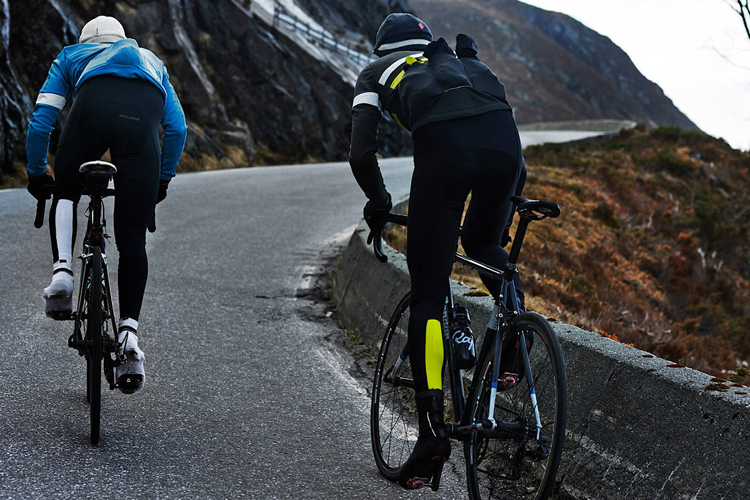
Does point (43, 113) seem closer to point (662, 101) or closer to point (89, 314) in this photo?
point (89, 314)

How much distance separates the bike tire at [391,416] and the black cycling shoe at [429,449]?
431 millimetres

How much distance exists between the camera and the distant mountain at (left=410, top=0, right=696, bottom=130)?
10319 centimetres

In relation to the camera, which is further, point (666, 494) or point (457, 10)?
point (457, 10)

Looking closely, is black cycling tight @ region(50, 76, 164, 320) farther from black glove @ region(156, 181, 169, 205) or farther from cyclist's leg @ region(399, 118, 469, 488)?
cyclist's leg @ region(399, 118, 469, 488)

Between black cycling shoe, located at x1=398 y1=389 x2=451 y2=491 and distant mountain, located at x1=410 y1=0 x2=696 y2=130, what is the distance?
303 ft

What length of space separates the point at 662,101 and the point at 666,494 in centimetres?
14146

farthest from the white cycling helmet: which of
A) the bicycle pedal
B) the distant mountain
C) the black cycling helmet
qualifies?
the distant mountain

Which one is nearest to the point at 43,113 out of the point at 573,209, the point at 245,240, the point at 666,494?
the point at 666,494

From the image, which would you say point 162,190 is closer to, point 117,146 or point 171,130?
point 171,130

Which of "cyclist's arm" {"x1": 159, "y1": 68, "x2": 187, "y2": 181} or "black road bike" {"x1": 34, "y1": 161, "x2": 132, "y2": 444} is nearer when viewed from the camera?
"black road bike" {"x1": 34, "y1": 161, "x2": 132, "y2": 444}

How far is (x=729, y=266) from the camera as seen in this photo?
17.9 m

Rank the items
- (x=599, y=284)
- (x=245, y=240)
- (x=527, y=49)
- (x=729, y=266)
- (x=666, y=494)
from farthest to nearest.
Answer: (x=527, y=49) < (x=729, y=266) < (x=599, y=284) < (x=245, y=240) < (x=666, y=494)

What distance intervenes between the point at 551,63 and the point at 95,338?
396 ft

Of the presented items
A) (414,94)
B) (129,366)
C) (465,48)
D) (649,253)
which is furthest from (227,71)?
(414,94)
